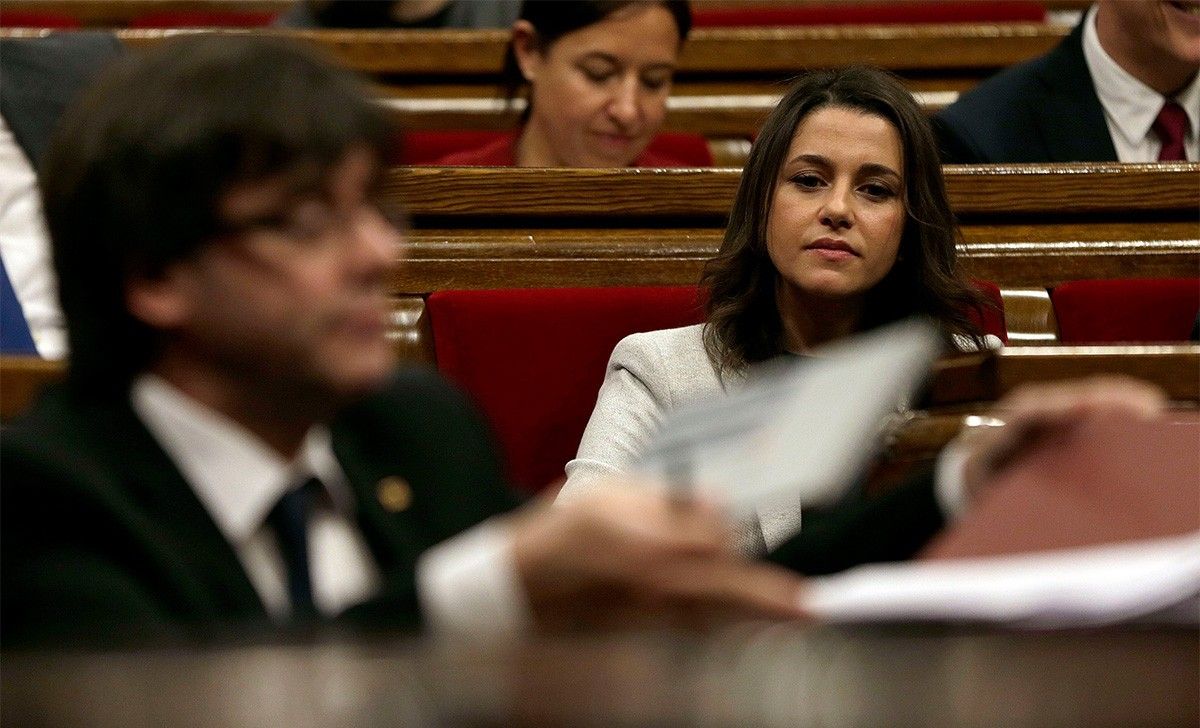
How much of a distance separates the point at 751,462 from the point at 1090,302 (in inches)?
30.3

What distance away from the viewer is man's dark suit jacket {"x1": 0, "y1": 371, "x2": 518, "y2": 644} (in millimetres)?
445

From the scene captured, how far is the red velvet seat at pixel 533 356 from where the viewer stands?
3.31 ft

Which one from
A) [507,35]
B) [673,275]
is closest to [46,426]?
[673,275]

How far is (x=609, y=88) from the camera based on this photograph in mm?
1362

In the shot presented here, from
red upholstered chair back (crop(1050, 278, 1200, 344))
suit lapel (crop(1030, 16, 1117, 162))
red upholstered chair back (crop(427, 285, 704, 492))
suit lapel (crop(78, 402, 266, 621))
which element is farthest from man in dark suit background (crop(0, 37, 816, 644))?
suit lapel (crop(1030, 16, 1117, 162))

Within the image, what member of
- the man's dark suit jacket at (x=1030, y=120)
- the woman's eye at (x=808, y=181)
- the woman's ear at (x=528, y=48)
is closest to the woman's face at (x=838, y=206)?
the woman's eye at (x=808, y=181)

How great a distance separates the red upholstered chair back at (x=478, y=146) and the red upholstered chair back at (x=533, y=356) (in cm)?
48

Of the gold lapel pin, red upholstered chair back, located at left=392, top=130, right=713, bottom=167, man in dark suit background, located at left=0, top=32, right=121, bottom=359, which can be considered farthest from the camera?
red upholstered chair back, located at left=392, top=130, right=713, bottom=167

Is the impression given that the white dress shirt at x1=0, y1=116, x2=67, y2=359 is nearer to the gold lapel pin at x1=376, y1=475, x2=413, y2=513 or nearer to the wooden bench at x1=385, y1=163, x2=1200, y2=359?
the wooden bench at x1=385, y1=163, x2=1200, y2=359

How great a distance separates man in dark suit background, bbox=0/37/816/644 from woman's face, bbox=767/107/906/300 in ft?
1.84

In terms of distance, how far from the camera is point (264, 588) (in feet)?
1.59

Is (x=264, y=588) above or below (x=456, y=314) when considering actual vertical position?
above

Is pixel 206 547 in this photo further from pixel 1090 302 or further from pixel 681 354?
pixel 1090 302

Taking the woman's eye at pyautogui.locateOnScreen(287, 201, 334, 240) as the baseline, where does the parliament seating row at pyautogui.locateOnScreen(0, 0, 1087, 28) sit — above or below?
below
